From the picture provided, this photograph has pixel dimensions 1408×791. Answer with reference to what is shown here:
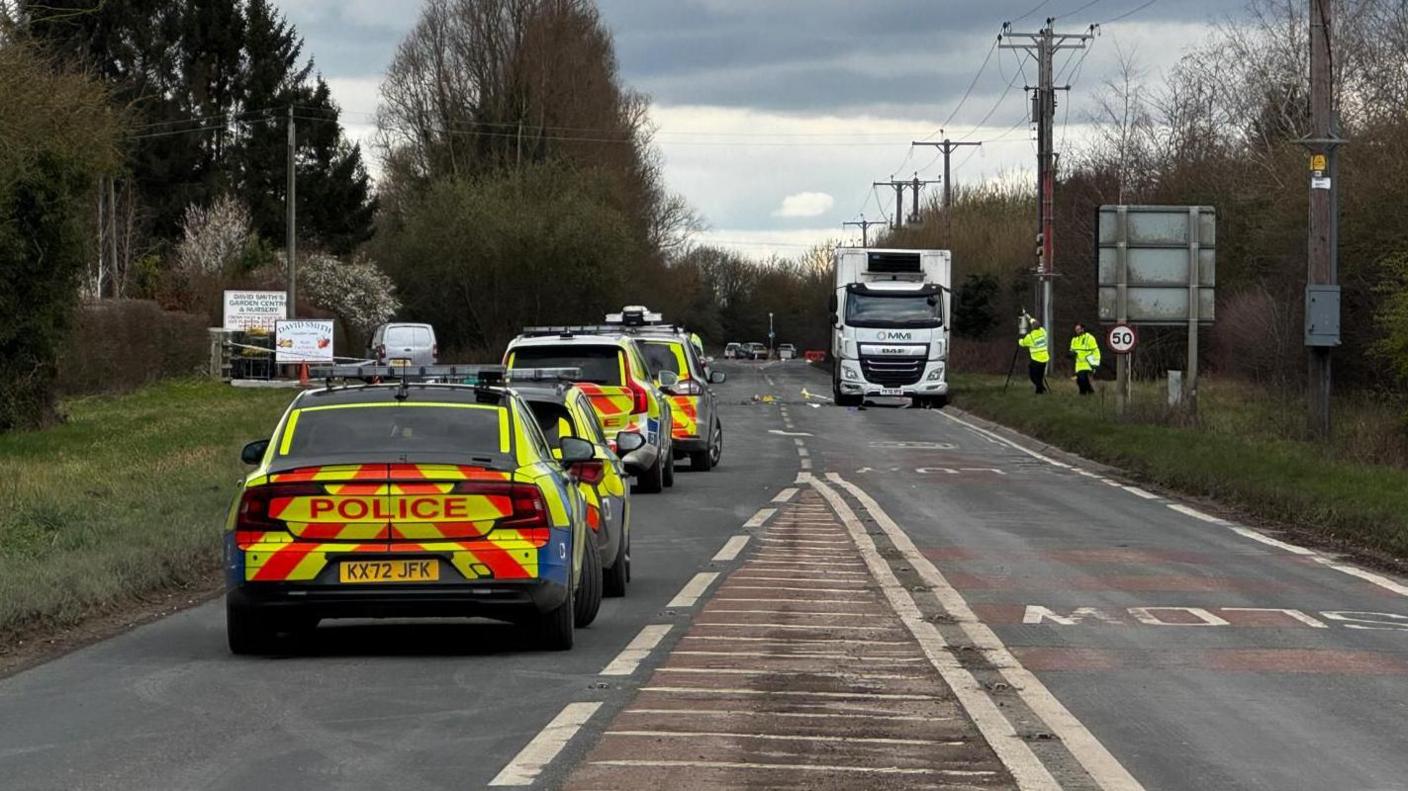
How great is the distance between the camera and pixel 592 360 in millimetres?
23547

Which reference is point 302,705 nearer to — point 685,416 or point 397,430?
point 397,430

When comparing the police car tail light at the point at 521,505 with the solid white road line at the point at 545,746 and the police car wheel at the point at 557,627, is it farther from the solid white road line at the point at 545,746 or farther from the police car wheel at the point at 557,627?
the solid white road line at the point at 545,746

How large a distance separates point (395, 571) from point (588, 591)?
1.81m

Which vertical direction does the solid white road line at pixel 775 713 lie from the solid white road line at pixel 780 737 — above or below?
below

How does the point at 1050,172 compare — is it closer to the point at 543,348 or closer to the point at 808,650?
the point at 543,348

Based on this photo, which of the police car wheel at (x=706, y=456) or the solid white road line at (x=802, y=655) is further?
the police car wheel at (x=706, y=456)

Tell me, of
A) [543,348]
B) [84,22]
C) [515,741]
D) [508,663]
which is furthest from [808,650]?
[84,22]

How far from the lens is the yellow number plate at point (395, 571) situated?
1064cm

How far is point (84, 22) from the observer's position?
71.0m

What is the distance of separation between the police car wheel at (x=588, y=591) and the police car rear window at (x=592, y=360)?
421 inches

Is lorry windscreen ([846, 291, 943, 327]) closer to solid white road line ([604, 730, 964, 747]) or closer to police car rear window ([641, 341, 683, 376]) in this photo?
police car rear window ([641, 341, 683, 376])

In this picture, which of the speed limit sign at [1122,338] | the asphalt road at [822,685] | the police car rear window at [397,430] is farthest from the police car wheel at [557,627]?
the speed limit sign at [1122,338]

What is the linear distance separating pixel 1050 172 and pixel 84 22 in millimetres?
37228

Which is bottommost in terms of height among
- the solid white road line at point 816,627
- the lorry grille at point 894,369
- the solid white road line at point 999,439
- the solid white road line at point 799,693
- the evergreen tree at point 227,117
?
the solid white road line at point 999,439
